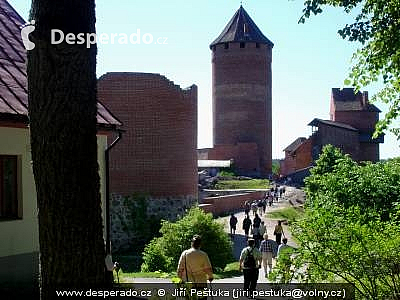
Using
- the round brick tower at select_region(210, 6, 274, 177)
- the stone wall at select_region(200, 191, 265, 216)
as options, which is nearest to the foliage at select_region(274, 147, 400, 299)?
the stone wall at select_region(200, 191, 265, 216)

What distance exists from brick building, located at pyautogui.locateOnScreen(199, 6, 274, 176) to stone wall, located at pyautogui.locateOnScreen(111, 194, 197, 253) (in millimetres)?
33844

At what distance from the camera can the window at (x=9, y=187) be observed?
8641 millimetres

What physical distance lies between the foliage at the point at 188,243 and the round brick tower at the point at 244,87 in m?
42.0

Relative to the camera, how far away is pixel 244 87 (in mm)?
58406

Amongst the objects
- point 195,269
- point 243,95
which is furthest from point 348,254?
point 243,95

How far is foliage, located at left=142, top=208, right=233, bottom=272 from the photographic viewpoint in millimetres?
16203

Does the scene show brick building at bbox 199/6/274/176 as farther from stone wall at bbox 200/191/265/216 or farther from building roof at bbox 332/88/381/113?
stone wall at bbox 200/191/265/216

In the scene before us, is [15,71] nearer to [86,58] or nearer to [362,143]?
[86,58]

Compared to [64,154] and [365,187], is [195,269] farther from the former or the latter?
[365,187]

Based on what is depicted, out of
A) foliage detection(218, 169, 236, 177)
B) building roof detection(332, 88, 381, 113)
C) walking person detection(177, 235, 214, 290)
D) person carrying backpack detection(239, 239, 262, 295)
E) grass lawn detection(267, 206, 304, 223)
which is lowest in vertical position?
grass lawn detection(267, 206, 304, 223)

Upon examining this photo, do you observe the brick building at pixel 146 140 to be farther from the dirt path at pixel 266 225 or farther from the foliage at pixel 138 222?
the dirt path at pixel 266 225

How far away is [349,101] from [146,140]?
50.4 meters

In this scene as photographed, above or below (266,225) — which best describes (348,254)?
above

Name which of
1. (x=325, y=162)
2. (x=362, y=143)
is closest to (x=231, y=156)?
(x=362, y=143)
